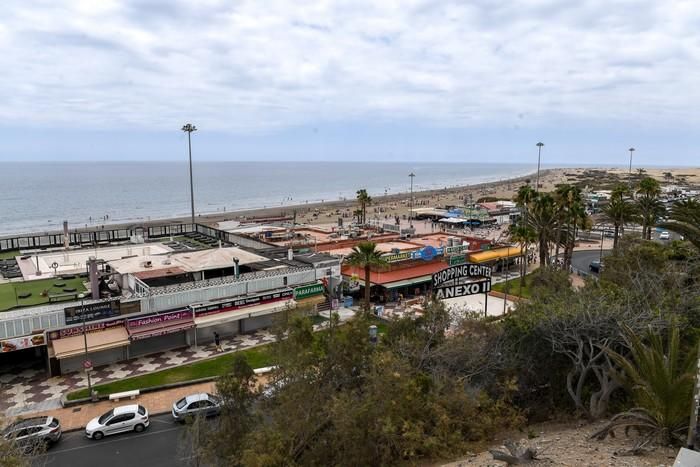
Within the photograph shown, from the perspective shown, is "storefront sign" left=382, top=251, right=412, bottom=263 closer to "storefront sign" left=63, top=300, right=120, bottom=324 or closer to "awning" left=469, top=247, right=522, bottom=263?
"awning" left=469, top=247, right=522, bottom=263

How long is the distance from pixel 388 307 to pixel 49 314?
23352 millimetres

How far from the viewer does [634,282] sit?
2147 centimetres

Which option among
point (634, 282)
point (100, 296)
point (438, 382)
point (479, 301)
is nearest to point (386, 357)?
point (438, 382)

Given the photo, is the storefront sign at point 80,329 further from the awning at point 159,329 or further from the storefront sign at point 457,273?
the storefront sign at point 457,273

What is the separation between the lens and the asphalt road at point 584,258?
54.2m

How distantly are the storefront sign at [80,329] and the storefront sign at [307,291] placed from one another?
460 inches

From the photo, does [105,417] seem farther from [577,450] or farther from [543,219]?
[543,219]

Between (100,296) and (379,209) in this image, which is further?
(379,209)

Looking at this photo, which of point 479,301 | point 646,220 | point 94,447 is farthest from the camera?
point 646,220

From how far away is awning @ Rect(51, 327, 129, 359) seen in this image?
85.4 feet

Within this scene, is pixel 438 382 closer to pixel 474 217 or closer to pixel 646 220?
pixel 646 220

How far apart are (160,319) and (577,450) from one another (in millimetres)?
23912

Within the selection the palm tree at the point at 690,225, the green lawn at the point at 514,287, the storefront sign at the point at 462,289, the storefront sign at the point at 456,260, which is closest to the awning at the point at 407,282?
the storefront sign at the point at 456,260

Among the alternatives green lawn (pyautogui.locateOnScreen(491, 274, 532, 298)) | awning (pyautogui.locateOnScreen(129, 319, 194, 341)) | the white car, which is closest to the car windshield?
the white car
